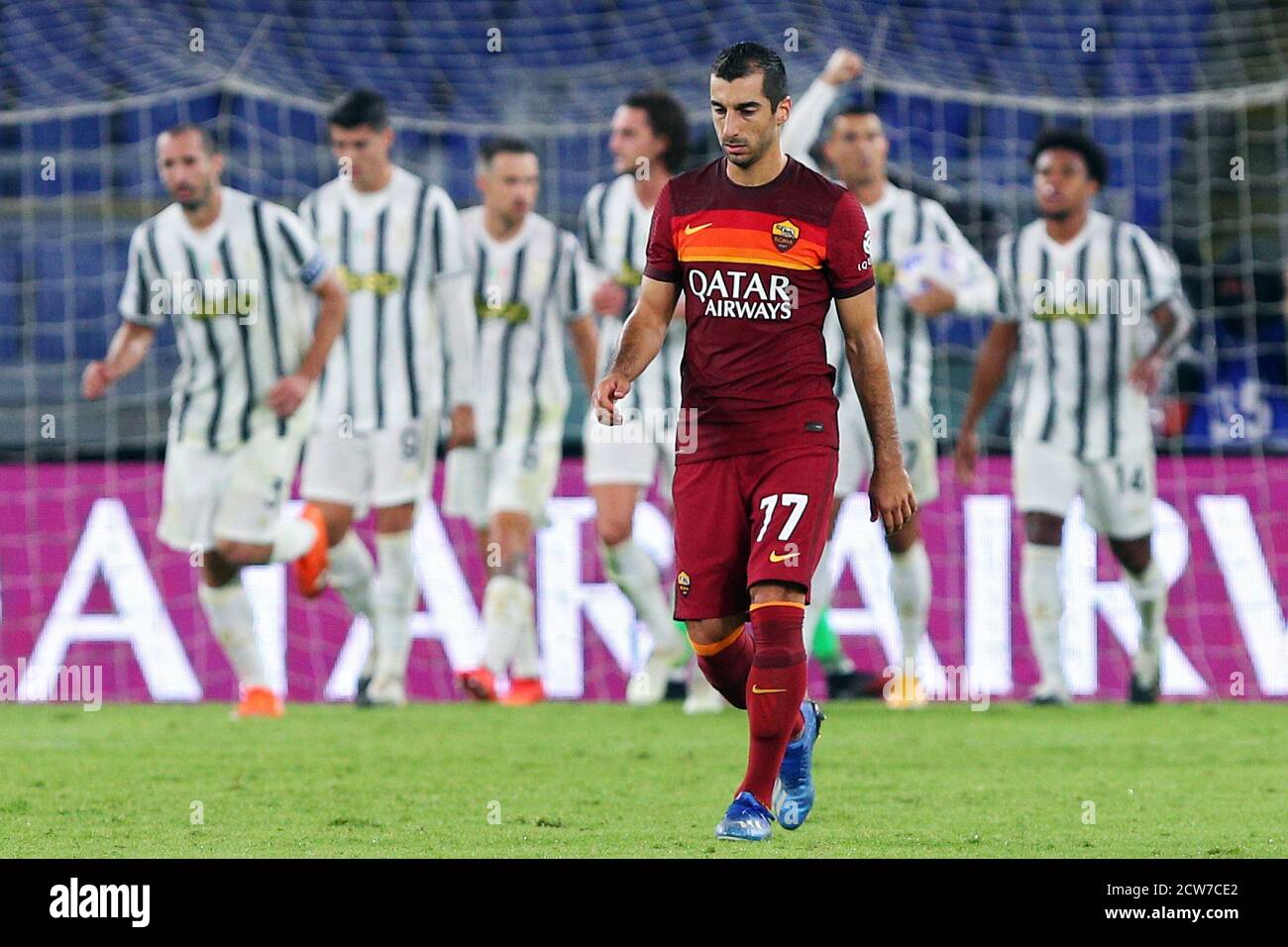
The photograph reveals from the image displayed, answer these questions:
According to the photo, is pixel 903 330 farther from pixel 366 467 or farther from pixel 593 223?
pixel 366 467

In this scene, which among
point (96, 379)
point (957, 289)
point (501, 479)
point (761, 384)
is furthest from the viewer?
point (501, 479)

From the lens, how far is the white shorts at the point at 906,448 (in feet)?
33.4

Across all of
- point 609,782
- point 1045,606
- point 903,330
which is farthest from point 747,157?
A: point 1045,606

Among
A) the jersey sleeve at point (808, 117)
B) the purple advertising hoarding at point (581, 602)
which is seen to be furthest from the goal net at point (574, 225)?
the jersey sleeve at point (808, 117)

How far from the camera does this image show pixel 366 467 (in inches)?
419

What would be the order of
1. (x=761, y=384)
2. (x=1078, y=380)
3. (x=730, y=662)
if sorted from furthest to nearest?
(x=1078, y=380), (x=730, y=662), (x=761, y=384)

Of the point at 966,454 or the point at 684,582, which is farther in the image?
the point at 966,454

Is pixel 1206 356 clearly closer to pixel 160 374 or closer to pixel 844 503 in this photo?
pixel 844 503

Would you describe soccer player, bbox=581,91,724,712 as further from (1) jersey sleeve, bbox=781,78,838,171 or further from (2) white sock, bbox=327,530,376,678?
(2) white sock, bbox=327,530,376,678

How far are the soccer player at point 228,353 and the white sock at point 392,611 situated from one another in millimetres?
543

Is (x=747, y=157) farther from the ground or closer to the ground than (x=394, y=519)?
farther from the ground

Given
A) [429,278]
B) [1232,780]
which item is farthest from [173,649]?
[1232,780]

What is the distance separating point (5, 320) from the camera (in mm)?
14375

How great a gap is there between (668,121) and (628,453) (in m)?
1.38
